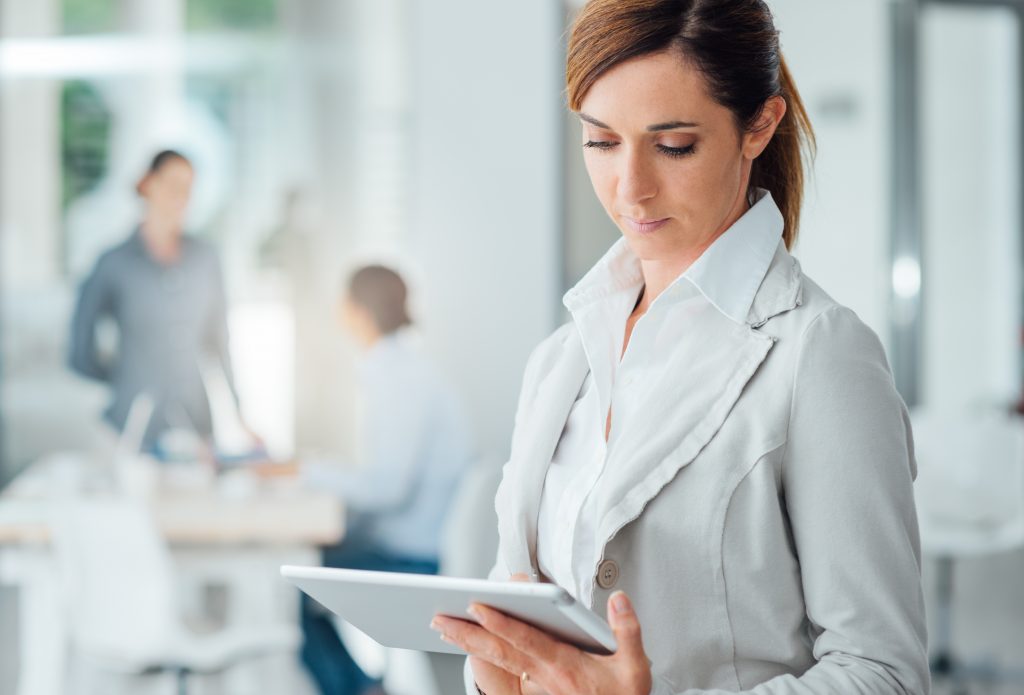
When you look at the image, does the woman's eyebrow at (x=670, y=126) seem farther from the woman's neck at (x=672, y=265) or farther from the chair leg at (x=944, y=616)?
the chair leg at (x=944, y=616)

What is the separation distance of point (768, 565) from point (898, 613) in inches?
4.4

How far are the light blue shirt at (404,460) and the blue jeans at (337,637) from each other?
0.12 feet

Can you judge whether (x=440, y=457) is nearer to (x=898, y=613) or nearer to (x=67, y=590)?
(x=67, y=590)

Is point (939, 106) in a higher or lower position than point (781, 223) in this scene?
higher

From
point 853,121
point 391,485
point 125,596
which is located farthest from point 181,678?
point 853,121

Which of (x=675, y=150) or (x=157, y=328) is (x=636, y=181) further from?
(x=157, y=328)

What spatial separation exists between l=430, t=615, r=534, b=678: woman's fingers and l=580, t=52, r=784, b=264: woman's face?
397mm

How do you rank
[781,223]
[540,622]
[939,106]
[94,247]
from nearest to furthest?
[540,622] < [781,223] < [94,247] < [939,106]

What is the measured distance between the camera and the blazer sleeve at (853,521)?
3.00 feet

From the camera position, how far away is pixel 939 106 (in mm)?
4609

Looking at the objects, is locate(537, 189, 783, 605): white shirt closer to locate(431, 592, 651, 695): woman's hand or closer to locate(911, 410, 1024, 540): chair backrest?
locate(431, 592, 651, 695): woman's hand

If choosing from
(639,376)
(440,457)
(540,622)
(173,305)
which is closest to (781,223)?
(639,376)

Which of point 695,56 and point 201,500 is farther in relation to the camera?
point 201,500

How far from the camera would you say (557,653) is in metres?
0.93
